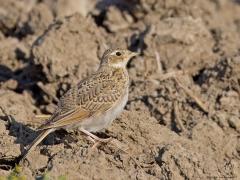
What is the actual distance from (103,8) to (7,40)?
1647mm

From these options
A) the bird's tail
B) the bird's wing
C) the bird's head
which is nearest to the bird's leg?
the bird's wing

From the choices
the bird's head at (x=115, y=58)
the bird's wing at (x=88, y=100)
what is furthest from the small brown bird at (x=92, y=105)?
the bird's head at (x=115, y=58)

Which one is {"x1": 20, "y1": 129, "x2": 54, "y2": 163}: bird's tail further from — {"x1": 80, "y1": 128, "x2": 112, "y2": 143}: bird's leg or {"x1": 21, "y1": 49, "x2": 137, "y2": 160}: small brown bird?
{"x1": 80, "y1": 128, "x2": 112, "y2": 143}: bird's leg

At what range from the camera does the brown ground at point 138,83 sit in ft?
25.2

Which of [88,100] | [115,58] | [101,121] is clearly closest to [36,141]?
[101,121]

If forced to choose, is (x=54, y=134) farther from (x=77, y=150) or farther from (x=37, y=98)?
(x=37, y=98)

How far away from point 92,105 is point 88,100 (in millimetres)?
77

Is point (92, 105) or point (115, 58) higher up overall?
point (115, 58)

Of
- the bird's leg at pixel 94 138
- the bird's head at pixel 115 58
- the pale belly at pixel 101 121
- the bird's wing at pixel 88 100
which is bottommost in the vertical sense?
the bird's leg at pixel 94 138

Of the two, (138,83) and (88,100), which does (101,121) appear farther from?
(138,83)

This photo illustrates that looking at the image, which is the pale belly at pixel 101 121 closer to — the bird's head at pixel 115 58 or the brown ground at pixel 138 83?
the brown ground at pixel 138 83

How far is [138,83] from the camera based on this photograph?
35.1 ft

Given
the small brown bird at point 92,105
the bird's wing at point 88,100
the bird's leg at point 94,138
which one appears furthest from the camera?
the bird's wing at point 88,100

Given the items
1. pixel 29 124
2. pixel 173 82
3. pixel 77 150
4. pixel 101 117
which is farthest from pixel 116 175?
pixel 173 82
